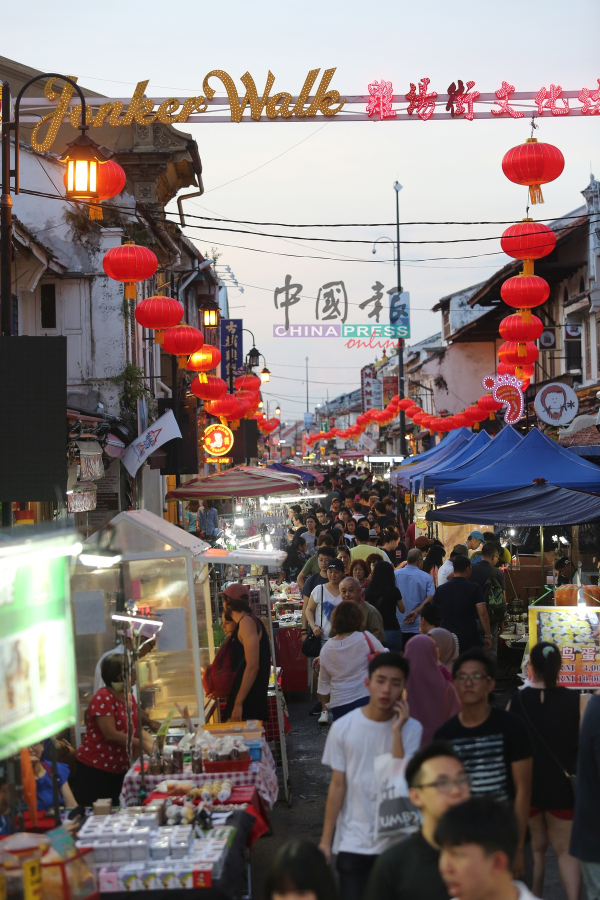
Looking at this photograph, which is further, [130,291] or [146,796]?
[130,291]

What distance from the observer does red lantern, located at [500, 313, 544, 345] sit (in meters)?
13.6

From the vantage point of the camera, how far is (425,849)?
375 centimetres

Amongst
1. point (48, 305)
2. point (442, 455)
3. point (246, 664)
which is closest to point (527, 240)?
point (246, 664)

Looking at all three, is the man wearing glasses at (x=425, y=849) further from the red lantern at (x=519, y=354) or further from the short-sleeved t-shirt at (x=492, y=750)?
the red lantern at (x=519, y=354)

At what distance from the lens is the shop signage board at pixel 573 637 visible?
8.34m

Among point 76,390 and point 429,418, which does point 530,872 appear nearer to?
point 76,390

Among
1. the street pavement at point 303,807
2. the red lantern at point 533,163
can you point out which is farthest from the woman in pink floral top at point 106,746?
the red lantern at point 533,163

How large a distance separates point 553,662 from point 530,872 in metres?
1.68

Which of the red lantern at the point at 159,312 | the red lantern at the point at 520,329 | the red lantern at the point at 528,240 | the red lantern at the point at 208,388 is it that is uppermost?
the red lantern at the point at 528,240

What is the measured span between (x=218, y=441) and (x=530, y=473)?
1176 centimetres

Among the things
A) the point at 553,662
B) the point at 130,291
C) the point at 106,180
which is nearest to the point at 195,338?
the point at 130,291

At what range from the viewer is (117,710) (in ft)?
21.4

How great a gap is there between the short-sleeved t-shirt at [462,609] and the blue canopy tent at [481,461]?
12.3 ft

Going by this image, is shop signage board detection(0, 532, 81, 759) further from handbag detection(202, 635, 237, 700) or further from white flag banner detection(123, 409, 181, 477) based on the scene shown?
white flag banner detection(123, 409, 181, 477)
